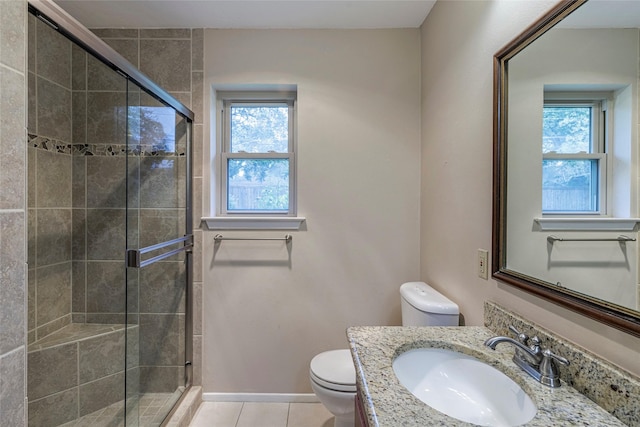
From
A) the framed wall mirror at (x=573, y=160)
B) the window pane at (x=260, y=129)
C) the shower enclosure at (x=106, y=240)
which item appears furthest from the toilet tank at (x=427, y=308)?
the shower enclosure at (x=106, y=240)

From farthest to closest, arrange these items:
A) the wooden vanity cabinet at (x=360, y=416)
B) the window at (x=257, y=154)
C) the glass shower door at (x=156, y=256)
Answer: the window at (x=257, y=154) < the glass shower door at (x=156, y=256) < the wooden vanity cabinet at (x=360, y=416)

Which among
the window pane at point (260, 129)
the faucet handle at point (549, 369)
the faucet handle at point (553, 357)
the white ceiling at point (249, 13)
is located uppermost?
the white ceiling at point (249, 13)

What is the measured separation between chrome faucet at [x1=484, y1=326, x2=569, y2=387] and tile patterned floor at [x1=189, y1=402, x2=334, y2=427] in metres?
1.26

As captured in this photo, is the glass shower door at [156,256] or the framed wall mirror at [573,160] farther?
the glass shower door at [156,256]

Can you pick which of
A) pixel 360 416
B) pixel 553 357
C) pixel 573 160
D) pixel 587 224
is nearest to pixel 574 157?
pixel 573 160

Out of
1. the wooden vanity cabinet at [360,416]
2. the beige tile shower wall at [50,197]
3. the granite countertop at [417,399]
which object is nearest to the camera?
the granite countertop at [417,399]

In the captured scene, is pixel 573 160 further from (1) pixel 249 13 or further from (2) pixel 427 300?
(1) pixel 249 13

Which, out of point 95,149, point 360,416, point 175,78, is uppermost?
point 175,78

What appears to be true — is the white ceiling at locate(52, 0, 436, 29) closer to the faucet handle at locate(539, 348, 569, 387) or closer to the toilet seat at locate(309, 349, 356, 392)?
the faucet handle at locate(539, 348, 569, 387)

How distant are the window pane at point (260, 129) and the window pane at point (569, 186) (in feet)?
4.78

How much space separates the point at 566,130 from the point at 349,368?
52.2 inches

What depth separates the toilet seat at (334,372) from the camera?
1291mm

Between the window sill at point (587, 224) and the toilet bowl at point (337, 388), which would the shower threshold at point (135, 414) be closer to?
the toilet bowl at point (337, 388)

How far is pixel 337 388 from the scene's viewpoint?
129cm
